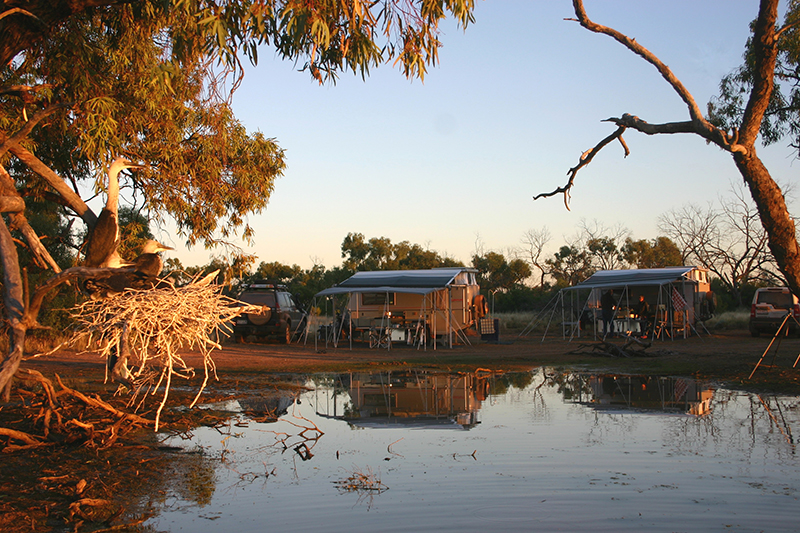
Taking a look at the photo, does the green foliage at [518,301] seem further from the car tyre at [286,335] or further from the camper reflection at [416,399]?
the camper reflection at [416,399]

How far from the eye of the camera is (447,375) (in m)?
13.4

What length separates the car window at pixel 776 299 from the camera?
808 inches

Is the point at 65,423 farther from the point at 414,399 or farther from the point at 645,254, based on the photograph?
the point at 645,254

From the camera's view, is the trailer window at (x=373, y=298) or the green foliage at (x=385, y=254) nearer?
→ the trailer window at (x=373, y=298)

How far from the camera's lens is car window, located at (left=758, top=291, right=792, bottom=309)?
2053cm

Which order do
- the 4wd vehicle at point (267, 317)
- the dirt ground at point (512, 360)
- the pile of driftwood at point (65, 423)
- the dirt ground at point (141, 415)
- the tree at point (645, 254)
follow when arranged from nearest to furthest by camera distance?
1. the dirt ground at point (141, 415)
2. the pile of driftwood at point (65, 423)
3. the dirt ground at point (512, 360)
4. the 4wd vehicle at point (267, 317)
5. the tree at point (645, 254)

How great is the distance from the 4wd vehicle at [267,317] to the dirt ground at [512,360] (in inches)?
19.2

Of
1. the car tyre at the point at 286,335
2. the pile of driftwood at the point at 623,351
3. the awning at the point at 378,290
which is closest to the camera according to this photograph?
the pile of driftwood at the point at 623,351

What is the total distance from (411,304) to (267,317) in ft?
15.8

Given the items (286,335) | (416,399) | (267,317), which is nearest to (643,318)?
(286,335)

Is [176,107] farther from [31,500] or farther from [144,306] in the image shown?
[31,500]

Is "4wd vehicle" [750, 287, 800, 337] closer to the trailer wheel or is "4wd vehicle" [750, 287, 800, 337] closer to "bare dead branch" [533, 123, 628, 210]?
the trailer wheel

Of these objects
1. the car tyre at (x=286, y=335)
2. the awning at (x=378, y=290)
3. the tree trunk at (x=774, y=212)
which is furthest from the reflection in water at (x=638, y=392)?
the car tyre at (x=286, y=335)

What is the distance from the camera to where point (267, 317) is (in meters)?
21.0
